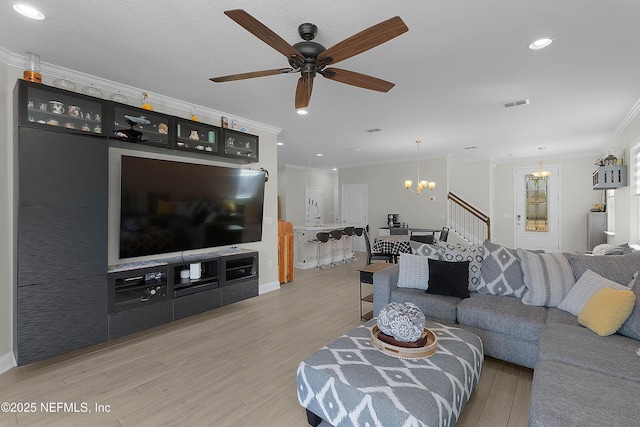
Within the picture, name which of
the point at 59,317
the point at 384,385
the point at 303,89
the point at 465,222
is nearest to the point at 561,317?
the point at 384,385

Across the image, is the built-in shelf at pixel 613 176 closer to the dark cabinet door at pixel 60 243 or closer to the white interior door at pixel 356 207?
the white interior door at pixel 356 207

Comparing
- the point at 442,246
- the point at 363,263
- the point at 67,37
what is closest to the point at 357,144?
the point at 363,263

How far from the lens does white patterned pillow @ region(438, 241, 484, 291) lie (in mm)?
3209

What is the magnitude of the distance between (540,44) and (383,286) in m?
2.61

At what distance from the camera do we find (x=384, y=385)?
1617 mm

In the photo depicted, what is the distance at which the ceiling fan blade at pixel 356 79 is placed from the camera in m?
2.15

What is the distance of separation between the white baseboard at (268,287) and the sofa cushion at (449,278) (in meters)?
2.75

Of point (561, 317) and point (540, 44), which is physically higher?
point (540, 44)

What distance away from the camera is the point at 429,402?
1.50 metres

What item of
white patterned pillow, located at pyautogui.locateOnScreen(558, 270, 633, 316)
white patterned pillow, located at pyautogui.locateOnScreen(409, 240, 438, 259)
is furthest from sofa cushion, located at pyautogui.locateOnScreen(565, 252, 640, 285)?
white patterned pillow, located at pyautogui.locateOnScreen(409, 240, 438, 259)

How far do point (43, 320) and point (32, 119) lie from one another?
1724 mm

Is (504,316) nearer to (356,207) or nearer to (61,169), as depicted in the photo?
(61,169)

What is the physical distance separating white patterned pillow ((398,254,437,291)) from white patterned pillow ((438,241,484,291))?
263 mm

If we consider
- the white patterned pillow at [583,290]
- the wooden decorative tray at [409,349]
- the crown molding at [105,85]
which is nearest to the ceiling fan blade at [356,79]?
the wooden decorative tray at [409,349]
